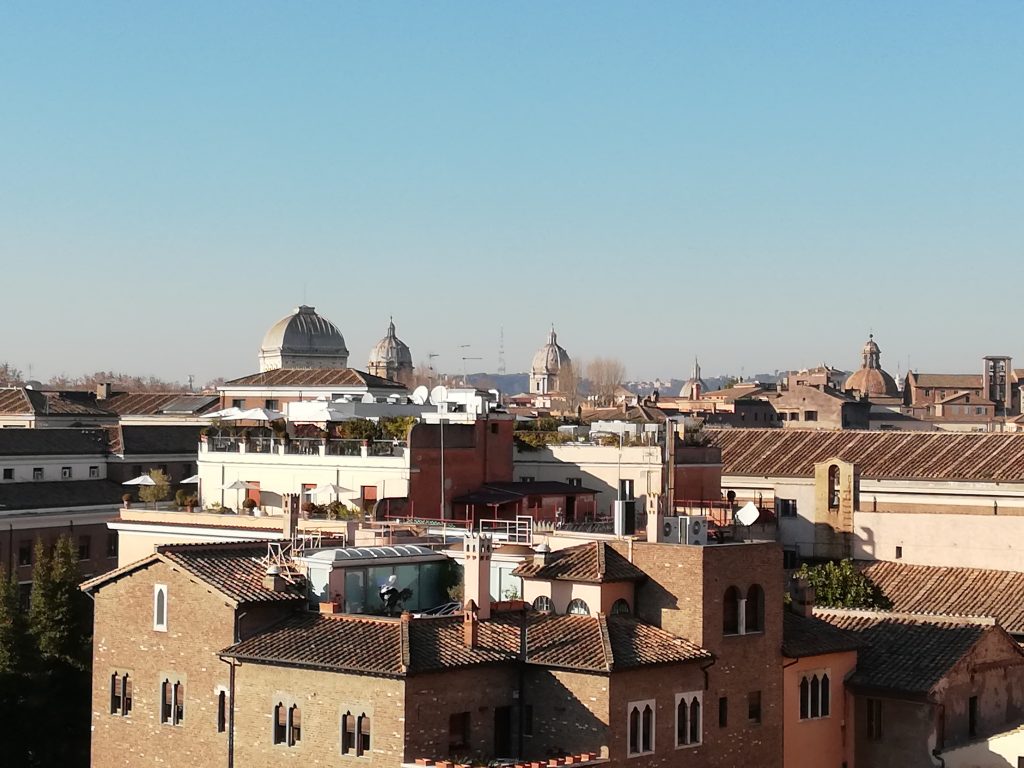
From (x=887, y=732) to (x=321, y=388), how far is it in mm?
42570

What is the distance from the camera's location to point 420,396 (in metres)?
53.8

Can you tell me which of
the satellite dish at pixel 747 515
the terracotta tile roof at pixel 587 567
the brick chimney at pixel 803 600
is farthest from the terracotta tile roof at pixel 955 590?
the terracotta tile roof at pixel 587 567

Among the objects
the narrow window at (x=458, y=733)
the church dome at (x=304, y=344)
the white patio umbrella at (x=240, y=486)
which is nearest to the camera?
the narrow window at (x=458, y=733)

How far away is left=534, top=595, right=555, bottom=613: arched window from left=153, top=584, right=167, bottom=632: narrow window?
713cm

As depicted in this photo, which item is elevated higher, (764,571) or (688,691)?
(764,571)

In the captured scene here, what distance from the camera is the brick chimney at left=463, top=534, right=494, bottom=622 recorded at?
3175cm

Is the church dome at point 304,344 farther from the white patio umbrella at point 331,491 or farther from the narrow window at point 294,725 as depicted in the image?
the narrow window at point 294,725

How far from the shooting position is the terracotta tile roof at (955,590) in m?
43.9

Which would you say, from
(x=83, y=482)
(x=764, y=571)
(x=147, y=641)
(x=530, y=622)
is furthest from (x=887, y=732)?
(x=83, y=482)

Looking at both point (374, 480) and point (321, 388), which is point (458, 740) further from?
point (321, 388)

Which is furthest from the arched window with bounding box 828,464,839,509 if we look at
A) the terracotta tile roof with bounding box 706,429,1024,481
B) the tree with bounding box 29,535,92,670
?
the tree with bounding box 29,535,92,670

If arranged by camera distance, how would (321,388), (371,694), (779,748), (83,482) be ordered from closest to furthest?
(371,694) → (779,748) → (83,482) → (321,388)

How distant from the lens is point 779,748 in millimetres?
34219

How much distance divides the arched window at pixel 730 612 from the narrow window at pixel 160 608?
35.0 ft
